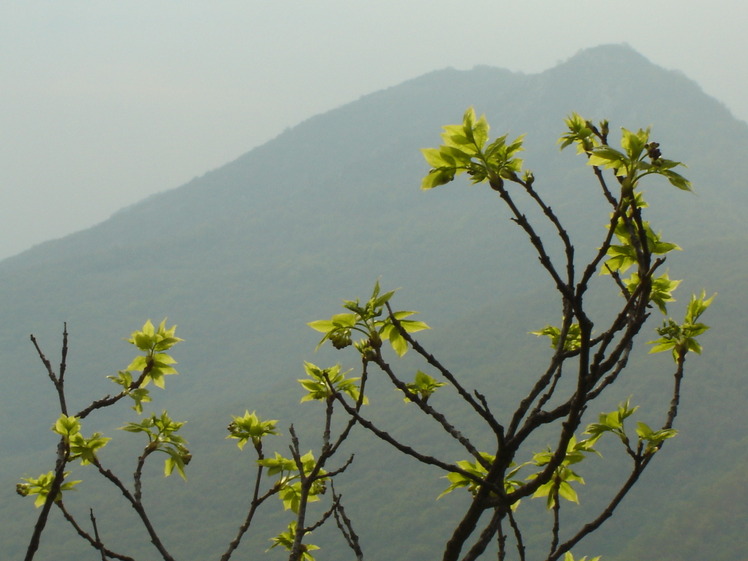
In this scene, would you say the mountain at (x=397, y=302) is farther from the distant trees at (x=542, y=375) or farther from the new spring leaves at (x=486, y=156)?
the new spring leaves at (x=486, y=156)

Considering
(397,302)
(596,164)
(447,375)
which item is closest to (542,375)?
(447,375)

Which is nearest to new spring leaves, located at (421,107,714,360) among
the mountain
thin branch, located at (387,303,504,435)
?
thin branch, located at (387,303,504,435)

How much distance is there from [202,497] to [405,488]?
79.6 feet

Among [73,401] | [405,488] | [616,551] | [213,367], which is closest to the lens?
[616,551]

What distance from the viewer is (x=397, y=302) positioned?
5881 inches

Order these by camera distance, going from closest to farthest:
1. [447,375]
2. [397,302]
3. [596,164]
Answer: [596,164]
[447,375]
[397,302]

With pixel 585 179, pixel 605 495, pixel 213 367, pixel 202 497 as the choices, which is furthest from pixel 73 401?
pixel 585 179

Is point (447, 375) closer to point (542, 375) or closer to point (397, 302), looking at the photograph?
point (542, 375)

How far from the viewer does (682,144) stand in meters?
175

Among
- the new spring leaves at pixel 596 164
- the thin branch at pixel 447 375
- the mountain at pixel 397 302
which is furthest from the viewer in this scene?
the mountain at pixel 397 302

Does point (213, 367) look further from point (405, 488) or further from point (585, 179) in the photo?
point (585, 179)

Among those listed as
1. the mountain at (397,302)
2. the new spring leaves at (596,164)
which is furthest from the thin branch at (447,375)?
the mountain at (397,302)

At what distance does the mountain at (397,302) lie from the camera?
244 feet

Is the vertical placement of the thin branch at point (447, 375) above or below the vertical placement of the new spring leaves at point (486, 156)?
below
